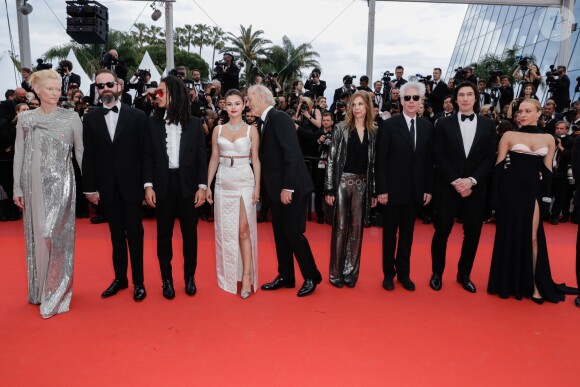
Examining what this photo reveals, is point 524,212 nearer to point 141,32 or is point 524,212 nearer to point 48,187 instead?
point 48,187

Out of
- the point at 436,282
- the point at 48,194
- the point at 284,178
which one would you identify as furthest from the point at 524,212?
the point at 48,194

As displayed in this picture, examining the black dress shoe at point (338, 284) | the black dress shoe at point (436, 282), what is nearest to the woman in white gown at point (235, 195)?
the black dress shoe at point (338, 284)

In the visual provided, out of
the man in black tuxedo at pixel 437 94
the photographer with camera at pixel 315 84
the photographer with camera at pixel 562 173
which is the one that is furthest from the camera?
the photographer with camera at pixel 315 84

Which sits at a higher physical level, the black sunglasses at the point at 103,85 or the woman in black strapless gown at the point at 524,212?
the black sunglasses at the point at 103,85

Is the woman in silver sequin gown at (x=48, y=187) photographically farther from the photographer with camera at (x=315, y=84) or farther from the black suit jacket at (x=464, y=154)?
the photographer with camera at (x=315, y=84)

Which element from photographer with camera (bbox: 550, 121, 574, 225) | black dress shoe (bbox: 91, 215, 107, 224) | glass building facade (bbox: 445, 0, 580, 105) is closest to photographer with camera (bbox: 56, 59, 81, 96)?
black dress shoe (bbox: 91, 215, 107, 224)

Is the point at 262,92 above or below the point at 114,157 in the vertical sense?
above

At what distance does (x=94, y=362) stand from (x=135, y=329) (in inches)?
18.3

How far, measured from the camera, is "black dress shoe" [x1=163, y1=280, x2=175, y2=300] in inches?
147

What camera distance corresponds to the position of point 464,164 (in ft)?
12.8

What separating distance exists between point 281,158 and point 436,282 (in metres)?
1.76

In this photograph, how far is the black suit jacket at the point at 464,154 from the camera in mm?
3859

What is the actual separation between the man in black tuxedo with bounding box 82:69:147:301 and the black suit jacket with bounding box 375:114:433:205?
1.95 metres

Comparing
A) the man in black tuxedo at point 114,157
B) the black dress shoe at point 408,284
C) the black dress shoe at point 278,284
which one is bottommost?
the black dress shoe at point 278,284
